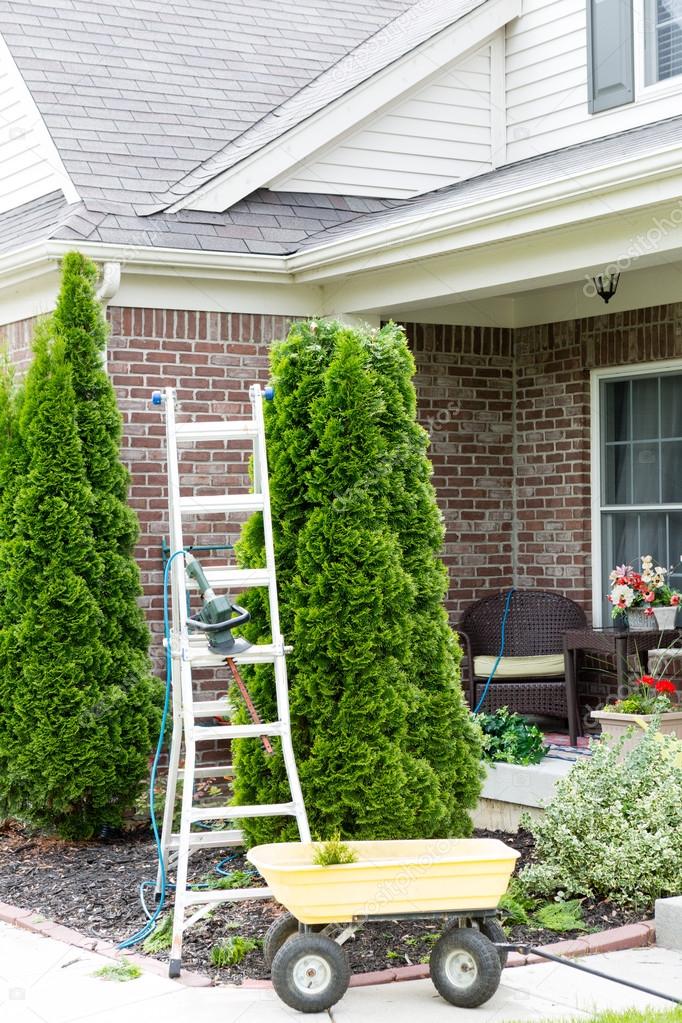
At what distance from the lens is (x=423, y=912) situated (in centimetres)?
439

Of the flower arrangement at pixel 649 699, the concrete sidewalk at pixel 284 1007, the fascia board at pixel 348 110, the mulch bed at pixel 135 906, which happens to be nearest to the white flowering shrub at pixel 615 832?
the mulch bed at pixel 135 906

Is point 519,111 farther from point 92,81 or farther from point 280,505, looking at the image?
point 280,505

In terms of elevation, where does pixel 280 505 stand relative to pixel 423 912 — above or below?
above

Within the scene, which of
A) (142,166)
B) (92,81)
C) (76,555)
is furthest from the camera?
(92,81)

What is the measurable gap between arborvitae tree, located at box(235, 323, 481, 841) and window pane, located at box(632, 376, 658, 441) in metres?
3.15

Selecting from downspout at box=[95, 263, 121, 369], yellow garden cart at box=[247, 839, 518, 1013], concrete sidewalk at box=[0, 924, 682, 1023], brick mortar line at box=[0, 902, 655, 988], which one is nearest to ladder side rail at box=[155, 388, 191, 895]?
brick mortar line at box=[0, 902, 655, 988]

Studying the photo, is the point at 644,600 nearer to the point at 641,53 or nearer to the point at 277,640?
the point at 277,640

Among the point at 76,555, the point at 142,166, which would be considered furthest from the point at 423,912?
the point at 142,166

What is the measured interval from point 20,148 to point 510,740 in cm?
548

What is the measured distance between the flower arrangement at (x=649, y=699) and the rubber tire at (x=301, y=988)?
2.94 m

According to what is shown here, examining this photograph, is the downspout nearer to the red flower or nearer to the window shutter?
the red flower

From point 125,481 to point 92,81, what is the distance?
12.9ft

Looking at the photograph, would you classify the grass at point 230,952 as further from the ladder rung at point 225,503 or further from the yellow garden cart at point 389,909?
the ladder rung at point 225,503

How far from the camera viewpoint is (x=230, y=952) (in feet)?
16.0
